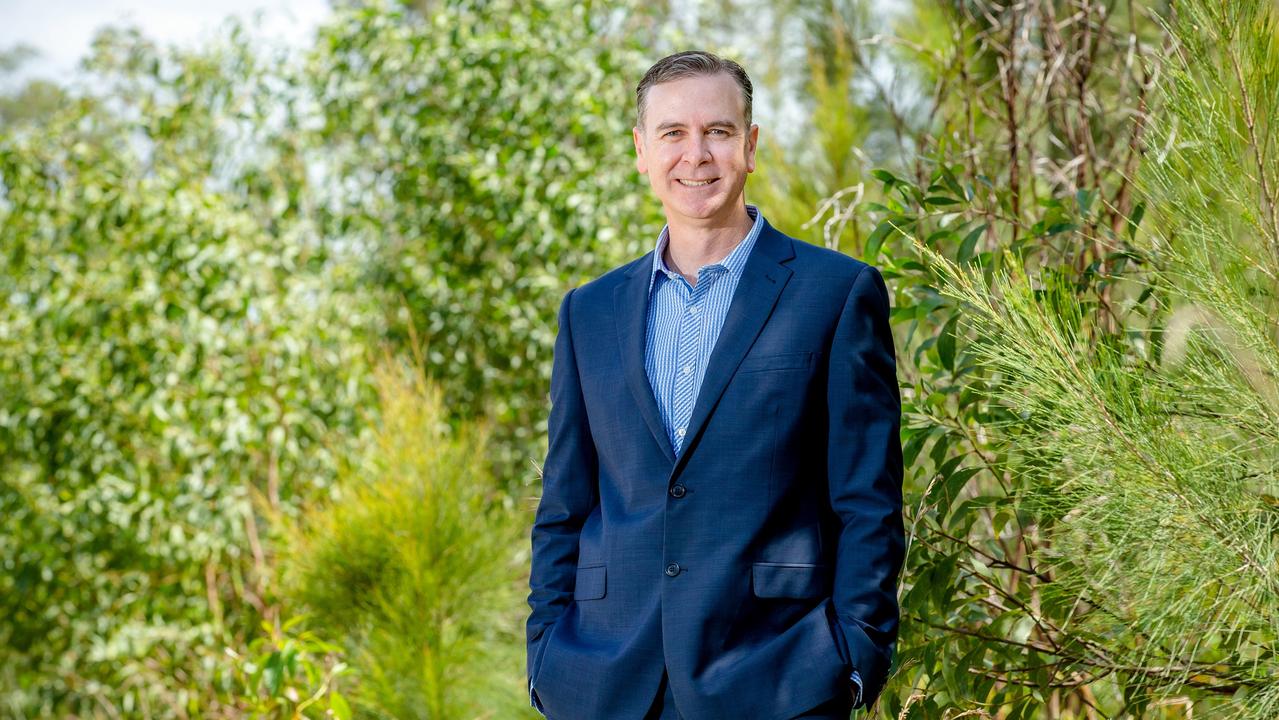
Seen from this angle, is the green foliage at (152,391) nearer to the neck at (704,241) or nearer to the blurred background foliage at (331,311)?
the blurred background foliage at (331,311)

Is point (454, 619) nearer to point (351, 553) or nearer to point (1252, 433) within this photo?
point (351, 553)

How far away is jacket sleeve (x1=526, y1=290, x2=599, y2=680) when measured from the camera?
1.61 m

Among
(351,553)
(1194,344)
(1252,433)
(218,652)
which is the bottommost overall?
(218,652)

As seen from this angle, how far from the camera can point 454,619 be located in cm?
326

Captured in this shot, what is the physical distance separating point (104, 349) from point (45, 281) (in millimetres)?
376

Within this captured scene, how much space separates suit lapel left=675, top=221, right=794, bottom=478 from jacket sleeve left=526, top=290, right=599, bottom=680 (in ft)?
0.64

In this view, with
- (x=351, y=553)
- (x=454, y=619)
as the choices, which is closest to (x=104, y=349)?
(x=351, y=553)

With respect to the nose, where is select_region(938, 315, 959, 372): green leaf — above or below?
below

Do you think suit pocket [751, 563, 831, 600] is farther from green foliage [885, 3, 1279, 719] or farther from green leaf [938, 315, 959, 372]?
green leaf [938, 315, 959, 372]

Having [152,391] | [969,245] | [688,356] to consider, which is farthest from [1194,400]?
[152,391]

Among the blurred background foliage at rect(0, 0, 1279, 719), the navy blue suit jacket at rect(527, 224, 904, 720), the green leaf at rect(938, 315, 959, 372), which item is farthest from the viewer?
the blurred background foliage at rect(0, 0, 1279, 719)

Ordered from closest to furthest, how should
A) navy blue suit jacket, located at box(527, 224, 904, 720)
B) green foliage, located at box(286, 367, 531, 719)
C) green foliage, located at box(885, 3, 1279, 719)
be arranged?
green foliage, located at box(885, 3, 1279, 719)
navy blue suit jacket, located at box(527, 224, 904, 720)
green foliage, located at box(286, 367, 531, 719)

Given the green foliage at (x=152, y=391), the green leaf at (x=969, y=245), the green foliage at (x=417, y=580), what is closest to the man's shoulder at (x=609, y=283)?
the green leaf at (x=969, y=245)

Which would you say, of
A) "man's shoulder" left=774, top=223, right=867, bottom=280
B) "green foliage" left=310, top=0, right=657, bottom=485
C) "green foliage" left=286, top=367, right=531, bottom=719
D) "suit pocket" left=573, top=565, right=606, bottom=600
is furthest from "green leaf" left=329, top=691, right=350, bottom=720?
"green foliage" left=310, top=0, right=657, bottom=485
